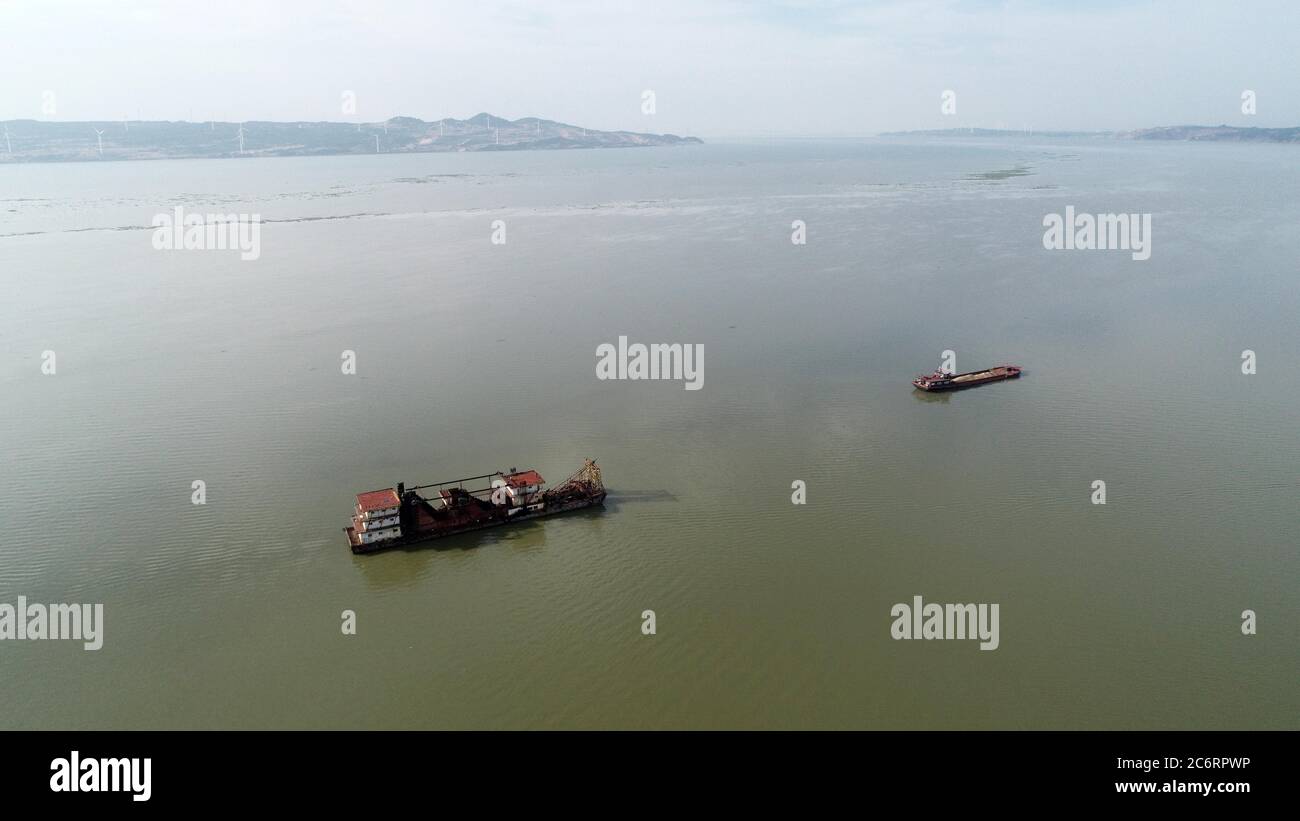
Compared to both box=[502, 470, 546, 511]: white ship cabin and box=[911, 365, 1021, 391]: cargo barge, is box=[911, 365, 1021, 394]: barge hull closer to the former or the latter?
box=[911, 365, 1021, 391]: cargo barge

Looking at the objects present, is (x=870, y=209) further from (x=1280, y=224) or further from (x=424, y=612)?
(x=424, y=612)

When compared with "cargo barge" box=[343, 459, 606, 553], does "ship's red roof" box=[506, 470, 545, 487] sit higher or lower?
higher

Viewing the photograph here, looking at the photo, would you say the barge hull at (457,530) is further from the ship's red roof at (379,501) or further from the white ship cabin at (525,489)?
the ship's red roof at (379,501)

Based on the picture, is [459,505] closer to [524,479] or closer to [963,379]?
[524,479]

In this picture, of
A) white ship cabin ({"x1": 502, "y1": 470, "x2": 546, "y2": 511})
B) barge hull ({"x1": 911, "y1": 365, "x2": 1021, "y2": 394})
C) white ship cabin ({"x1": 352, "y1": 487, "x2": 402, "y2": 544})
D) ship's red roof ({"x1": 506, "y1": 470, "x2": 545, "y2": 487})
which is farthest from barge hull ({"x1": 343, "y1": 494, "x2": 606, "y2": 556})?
barge hull ({"x1": 911, "y1": 365, "x2": 1021, "y2": 394})

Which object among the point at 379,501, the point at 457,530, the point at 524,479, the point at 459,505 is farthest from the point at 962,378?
the point at 379,501

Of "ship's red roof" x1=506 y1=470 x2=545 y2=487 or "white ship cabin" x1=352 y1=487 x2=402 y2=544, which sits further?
"ship's red roof" x1=506 y1=470 x2=545 y2=487
